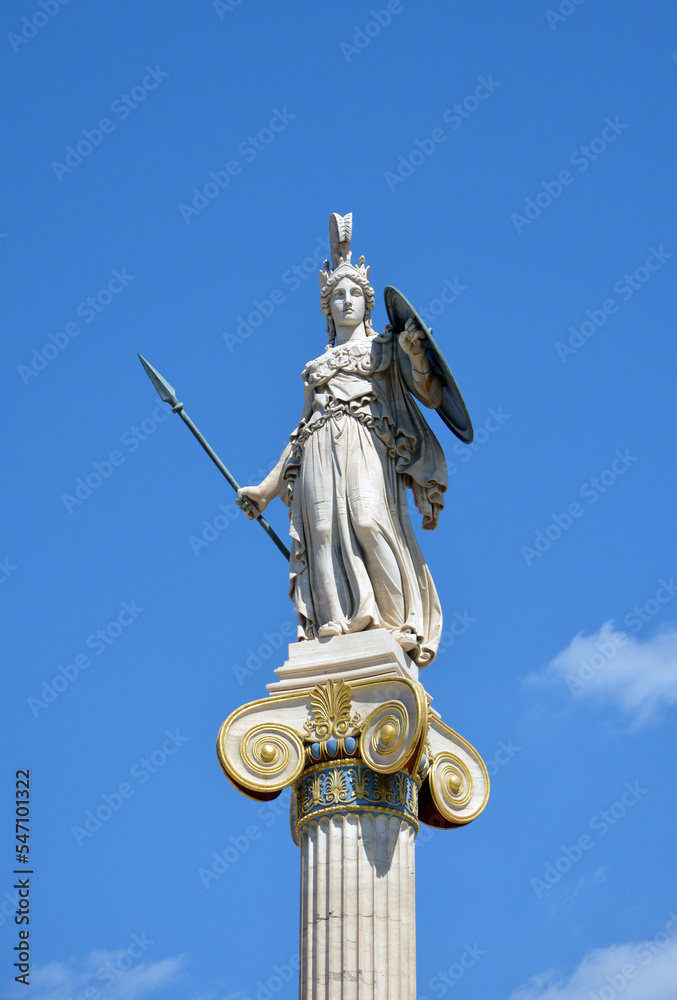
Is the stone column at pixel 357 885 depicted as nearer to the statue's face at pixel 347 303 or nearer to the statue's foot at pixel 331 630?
the statue's foot at pixel 331 630

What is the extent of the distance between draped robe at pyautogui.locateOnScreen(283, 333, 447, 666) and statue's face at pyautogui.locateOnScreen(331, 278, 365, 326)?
0.45 meters

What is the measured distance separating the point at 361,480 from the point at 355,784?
348cm

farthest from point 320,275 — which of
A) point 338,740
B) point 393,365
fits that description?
point 338,740

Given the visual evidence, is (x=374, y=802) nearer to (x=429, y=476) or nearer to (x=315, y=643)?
(x=315, y=643)

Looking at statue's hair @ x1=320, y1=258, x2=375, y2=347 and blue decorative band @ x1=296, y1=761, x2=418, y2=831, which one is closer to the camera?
blue decorative band @ x1=296, y1=761, x2=418, y2=831

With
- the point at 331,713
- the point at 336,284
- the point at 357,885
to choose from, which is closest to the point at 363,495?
the point at 331,713

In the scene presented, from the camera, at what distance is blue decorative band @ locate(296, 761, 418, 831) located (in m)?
16.8

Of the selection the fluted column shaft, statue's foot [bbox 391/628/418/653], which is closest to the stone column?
the fluted column shaft

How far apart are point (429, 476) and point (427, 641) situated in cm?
199

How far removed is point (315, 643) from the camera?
17.8 metres

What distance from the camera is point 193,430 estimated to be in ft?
66.2

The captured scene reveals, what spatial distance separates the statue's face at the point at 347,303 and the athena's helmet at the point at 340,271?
0.07 m

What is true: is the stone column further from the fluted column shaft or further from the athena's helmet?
the athena's helmet

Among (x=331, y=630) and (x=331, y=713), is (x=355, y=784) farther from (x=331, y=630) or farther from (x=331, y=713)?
(x=331, y=630)
